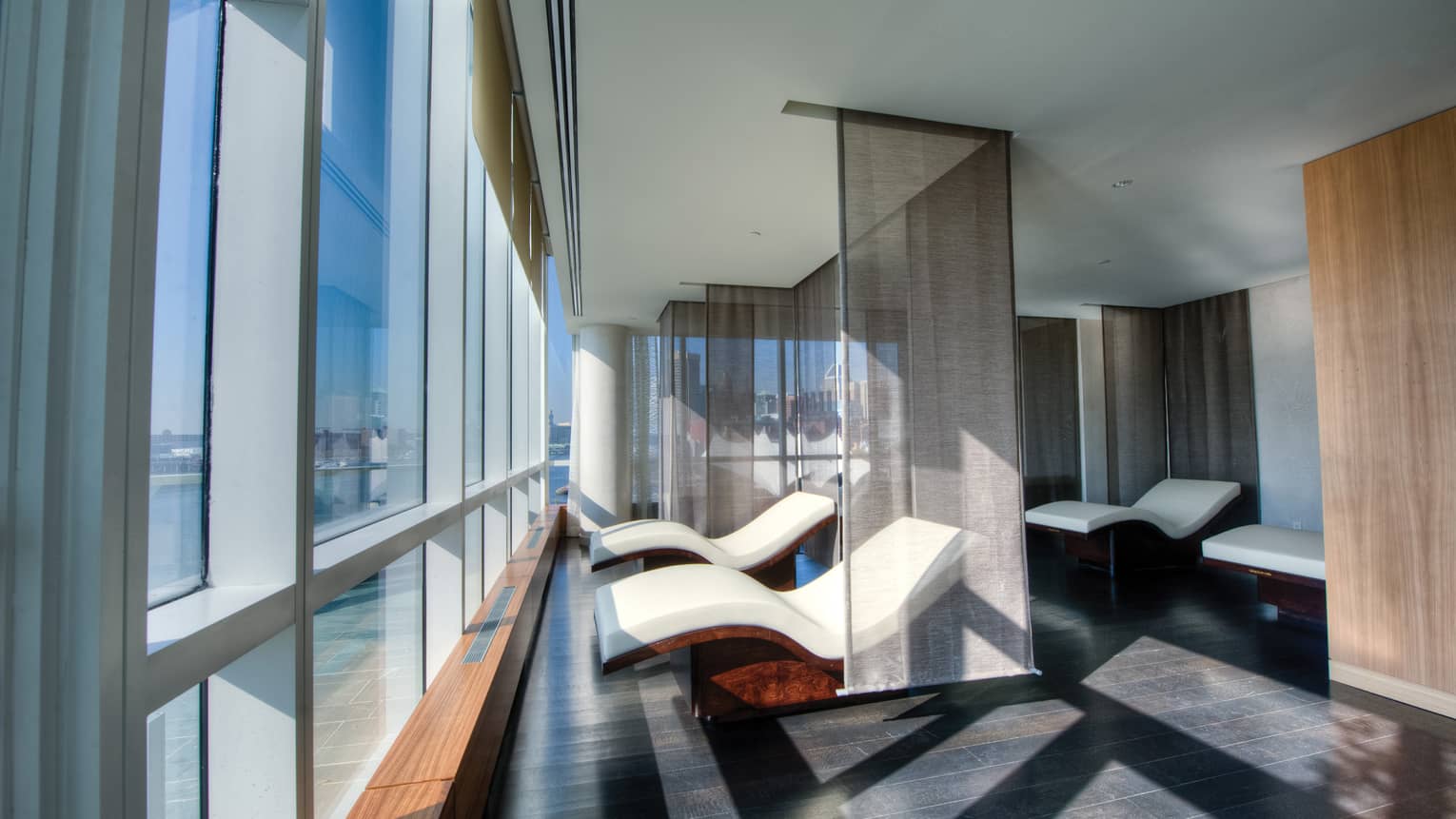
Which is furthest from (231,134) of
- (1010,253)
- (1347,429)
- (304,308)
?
(1347,429)

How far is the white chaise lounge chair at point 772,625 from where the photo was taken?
2.47m

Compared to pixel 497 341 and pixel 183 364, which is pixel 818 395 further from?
pixel 183 364

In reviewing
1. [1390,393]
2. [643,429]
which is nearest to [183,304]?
[1390,393]

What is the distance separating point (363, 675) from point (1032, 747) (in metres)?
2.50

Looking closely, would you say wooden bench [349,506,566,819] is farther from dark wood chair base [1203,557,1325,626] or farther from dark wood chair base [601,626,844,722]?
dark wood chair base [1203,557,1325,626]

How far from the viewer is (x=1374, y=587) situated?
9.52 feet

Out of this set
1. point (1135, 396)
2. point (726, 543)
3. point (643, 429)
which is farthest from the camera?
point (643, 429)

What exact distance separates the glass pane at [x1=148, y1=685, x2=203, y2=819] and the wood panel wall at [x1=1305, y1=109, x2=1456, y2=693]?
441cm

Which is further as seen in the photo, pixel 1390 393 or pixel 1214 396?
pixel 1214 396

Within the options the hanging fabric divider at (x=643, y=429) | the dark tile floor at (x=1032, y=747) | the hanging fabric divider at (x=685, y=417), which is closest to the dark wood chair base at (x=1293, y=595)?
the dark tile floor at (x=1032, y=747)

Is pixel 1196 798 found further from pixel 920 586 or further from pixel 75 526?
pixel 75 526

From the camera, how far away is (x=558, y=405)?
8500mm

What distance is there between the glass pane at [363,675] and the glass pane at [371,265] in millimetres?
258

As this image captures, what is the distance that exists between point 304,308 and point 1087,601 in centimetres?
525
